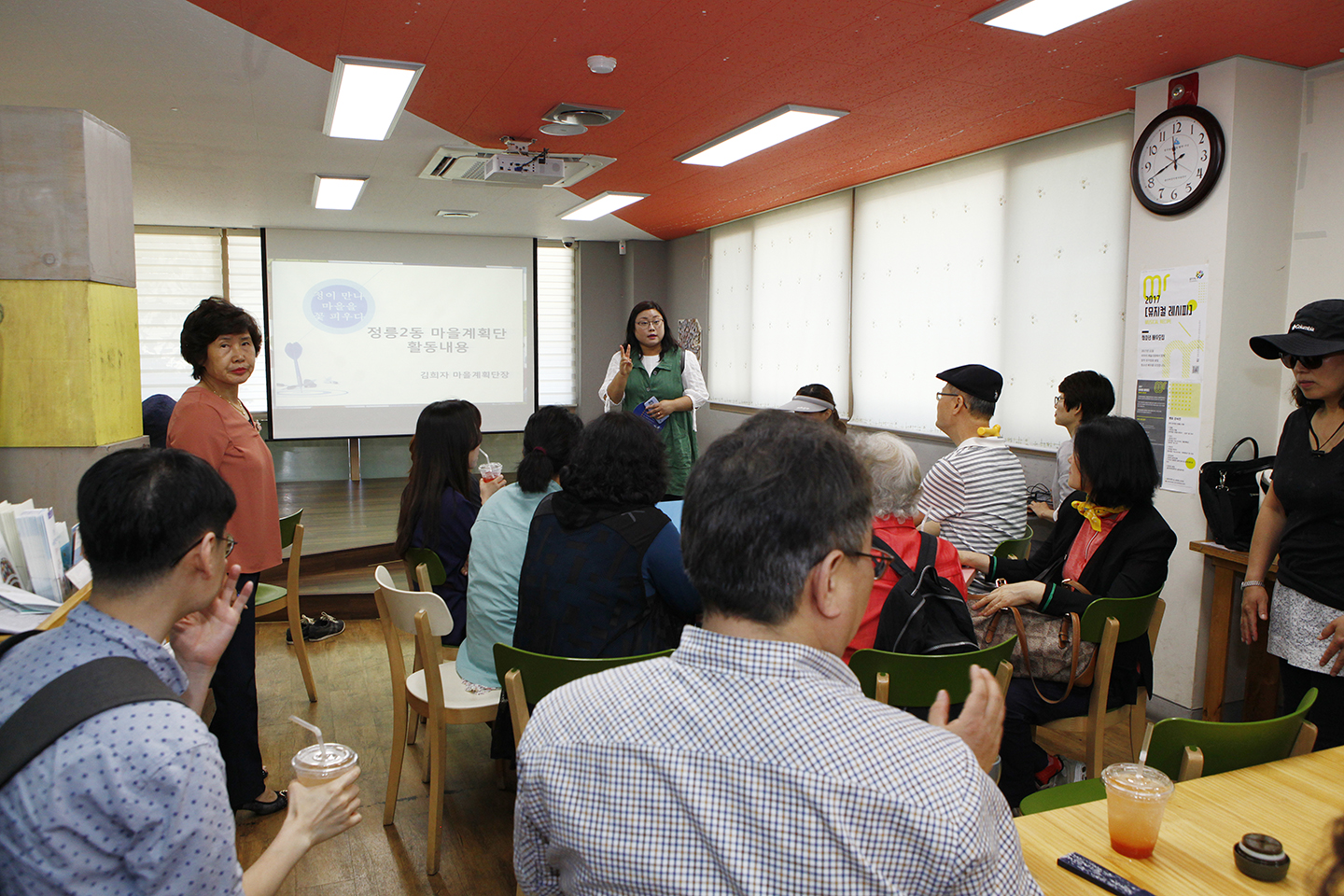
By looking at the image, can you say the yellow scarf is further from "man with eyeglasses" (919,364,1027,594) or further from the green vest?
the green vest

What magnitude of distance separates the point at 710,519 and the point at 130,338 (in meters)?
2.64

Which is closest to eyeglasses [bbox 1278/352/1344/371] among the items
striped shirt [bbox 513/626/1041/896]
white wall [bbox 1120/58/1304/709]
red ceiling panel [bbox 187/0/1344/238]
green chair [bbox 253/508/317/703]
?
white wall [bbox 1120/58/1304/709]

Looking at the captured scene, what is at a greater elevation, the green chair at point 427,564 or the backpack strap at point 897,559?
the backpack strap at point 897,559

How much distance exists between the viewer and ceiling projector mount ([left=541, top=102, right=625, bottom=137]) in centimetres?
384

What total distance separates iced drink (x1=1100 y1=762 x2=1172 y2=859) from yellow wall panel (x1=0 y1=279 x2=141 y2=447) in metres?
2.74

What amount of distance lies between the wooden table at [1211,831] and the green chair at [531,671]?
80 centimetres

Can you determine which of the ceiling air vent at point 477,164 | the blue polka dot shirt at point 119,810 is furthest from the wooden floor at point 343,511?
the blue polka dot shirt at point 119,810

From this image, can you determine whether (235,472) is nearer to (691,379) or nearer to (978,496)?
(978,496)

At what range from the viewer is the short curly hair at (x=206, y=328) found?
264 cm

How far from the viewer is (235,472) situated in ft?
8.71

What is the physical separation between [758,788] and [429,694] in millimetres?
1757

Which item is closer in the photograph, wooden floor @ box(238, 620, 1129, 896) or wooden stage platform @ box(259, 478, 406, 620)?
wooden floor @ box(238, 620, 1129, 896)

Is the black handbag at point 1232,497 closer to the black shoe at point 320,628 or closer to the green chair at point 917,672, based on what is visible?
the green chair at point 917,672

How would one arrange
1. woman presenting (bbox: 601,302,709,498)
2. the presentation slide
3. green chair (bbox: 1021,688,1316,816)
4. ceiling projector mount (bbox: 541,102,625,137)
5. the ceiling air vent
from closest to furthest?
green chair (bbox: 1021,688,1316,816) < ceiling projector mount (bbox: 541,102,625,137) < the ceiling air vent < woman presenting (bbox: 601,302,709,498) < the presentation slide
